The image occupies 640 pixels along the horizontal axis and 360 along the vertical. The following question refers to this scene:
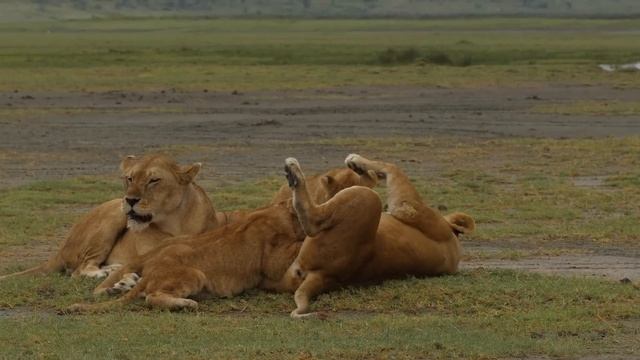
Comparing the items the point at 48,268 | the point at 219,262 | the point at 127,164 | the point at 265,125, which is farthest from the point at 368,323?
the point at 265,125

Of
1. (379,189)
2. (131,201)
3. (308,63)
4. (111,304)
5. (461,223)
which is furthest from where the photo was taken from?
(308,63)

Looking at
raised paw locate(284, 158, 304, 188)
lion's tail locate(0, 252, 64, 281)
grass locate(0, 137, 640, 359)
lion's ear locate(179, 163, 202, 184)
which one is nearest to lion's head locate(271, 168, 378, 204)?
lion's ear locate(179, 163, 202, 184)

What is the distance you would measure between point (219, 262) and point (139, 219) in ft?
2.99

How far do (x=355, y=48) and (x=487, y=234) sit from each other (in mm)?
61279

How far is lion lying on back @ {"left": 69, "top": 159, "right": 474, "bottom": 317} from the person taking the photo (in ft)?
35.1

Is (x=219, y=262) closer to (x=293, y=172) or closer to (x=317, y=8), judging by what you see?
(x=293, y=172)

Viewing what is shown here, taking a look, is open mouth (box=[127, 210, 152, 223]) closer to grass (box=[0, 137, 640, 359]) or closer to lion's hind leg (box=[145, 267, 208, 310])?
grass (box=[0, 137, 640, 359])

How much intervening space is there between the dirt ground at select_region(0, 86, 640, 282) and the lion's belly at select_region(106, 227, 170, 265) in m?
2.69

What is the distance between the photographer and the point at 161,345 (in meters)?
9.19

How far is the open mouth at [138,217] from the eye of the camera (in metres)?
11.5

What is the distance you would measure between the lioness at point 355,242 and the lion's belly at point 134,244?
1158mm

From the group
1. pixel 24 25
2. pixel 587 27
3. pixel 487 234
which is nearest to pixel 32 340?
pixel 487 234

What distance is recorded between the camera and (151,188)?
37.9ft

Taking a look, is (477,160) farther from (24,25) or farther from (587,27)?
(24,25)
